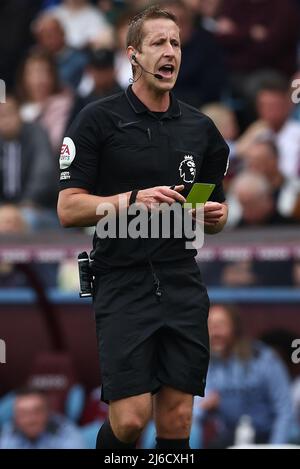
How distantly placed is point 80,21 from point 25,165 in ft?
7.88

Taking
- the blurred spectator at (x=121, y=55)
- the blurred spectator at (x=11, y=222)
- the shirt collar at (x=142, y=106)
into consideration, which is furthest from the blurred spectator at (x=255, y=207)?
the shirt collar at (x=142, y=106)

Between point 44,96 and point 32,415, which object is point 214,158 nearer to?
point 32,415

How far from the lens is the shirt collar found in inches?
256

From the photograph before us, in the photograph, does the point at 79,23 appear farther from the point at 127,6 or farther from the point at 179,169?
the point at 179,169

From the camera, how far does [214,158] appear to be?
264 inches

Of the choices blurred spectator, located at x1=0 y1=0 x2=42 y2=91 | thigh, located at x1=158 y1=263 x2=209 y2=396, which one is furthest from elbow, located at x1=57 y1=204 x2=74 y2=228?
blurred spectator, located at x1=0 y1=0 x2=42 y2=91

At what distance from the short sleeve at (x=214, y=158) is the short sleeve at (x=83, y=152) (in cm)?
57

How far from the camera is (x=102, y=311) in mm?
6508

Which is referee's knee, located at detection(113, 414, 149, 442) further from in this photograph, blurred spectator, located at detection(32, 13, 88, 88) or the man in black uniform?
blurred spectator, located at detection(32, 13, 88, 88)

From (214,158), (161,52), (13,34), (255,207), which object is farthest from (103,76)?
(161,52)

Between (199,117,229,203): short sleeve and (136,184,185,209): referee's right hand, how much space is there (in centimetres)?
54

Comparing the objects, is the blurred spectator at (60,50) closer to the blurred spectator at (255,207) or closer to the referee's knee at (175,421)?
the blurred spectator at (255,207)

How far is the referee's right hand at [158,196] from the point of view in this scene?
6.12 metres
